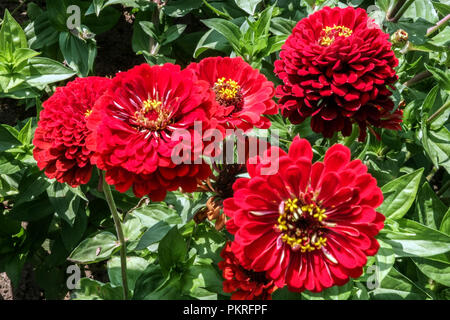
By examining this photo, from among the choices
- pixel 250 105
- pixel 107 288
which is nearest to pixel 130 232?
pixel 107 288

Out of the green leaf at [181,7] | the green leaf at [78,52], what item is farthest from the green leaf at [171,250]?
the green leaf at [181,7]

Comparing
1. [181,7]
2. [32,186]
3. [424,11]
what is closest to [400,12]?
[424,11]

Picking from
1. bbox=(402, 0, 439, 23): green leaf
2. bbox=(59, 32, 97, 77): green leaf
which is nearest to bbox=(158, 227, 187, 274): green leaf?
bbox=(59, 32, 97, 77): green leaf

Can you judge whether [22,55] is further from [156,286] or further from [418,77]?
[418,77]

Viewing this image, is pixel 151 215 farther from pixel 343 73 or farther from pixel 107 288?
pixel 343 73

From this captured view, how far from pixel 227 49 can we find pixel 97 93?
0.81 metres

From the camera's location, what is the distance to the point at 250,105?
3.49 feet

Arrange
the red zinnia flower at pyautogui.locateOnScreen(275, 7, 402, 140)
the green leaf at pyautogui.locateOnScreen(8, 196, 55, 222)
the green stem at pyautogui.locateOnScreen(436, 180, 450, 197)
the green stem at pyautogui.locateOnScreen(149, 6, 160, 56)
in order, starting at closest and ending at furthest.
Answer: the red zinnia flower at pyautogui.locateOnScreen(275, 7, 402, 140) → the green leaf at pyautogui.locateOnScreen(8, 196, 55, 222) → the green stem at pyautogui.locateOnScreen(436, 180, 450, 197) → the green stem at pyautogui.locateOnScreen(149, 6, 160, 56)

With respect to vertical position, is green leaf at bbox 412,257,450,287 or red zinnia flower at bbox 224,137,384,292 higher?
red zinnia flower at bbox 224,137,384,292

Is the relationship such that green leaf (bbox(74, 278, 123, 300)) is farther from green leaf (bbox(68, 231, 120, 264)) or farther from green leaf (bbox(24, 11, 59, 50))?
green leaf (bbox(24, 11, 59, 50))

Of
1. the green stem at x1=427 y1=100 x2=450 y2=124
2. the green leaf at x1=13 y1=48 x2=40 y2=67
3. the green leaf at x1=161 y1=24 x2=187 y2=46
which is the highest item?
the green leaf at x1=161 y1=24 x2=187 y2=46

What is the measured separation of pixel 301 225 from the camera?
0.82 m

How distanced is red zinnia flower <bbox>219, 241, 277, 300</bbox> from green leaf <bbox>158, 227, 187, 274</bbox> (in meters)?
0.15

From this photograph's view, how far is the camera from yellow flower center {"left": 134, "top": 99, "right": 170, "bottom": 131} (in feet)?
2.87
